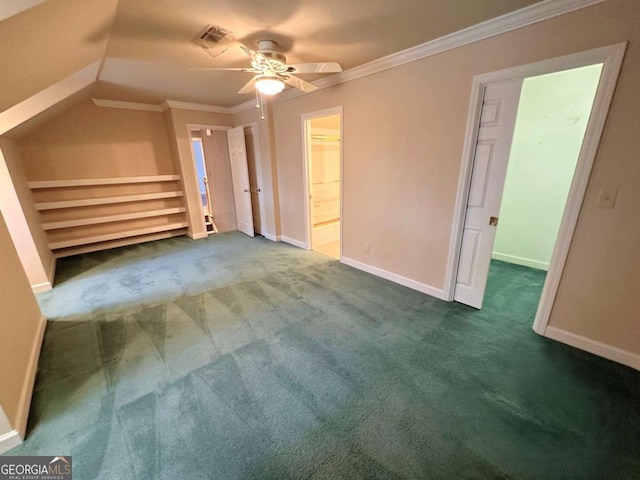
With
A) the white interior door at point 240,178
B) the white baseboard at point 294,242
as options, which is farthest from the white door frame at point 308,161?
the white interior door at point 240,178

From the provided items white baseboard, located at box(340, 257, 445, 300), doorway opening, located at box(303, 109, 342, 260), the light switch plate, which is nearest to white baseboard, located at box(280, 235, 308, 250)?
doorway opening, located at box(303, 109, 342, 260)

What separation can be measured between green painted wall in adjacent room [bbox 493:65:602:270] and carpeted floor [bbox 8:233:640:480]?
0.89 meters

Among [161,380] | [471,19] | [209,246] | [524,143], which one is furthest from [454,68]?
[209,246]

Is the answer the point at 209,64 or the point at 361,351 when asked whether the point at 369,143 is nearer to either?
the point at 209,64

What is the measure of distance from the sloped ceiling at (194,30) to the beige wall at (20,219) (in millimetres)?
1389

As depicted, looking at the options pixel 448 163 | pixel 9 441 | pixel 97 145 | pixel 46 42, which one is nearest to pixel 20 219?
pixel 97 145

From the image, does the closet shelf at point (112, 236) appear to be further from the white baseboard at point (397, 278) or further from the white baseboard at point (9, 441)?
the white baseboard at point (9, 441)

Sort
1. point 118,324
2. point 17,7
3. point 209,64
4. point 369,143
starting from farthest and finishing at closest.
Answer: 1. point 369,143
2. point 209,64
3. point 118,324
4. point 17,7

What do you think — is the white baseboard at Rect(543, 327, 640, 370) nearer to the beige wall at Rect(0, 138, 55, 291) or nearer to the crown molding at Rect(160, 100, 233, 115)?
the beige wall at Rect(0, 138, 55, 291)

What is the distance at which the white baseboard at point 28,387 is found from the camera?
1.47m

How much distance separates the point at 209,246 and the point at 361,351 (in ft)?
12.2

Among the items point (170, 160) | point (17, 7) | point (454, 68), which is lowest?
point (170, 160)

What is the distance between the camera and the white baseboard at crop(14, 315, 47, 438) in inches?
58.0

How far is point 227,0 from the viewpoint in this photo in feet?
5.49
